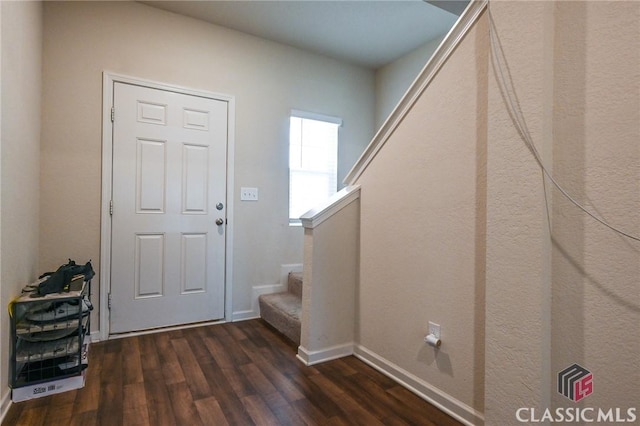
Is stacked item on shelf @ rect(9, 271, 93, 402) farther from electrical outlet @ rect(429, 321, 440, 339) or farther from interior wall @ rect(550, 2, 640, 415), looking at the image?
interior wall @ rect(550, 2, 640, 415)

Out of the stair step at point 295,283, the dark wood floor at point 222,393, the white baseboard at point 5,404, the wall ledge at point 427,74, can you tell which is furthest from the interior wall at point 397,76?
the white baseboard at point 5,404

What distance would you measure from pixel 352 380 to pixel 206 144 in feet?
7.39

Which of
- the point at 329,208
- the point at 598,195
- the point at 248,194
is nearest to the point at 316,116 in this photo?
the point at 248,194

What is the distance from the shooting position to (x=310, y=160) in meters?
3.52

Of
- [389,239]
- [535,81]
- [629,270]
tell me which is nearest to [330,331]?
[389,239]

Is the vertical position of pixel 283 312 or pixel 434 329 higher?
pixel 434 329

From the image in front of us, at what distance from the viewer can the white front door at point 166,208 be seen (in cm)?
261

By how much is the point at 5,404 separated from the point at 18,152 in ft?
4.35

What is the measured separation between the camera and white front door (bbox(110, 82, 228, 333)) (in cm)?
261

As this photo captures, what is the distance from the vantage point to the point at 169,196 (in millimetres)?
2773

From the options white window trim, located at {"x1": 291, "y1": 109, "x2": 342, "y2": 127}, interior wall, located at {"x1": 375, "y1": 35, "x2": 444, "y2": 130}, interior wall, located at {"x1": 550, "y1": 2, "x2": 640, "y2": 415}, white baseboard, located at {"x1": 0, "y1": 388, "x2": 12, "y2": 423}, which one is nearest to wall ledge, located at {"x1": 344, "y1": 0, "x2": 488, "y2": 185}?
interior wall, located at {"x1": 550, "y1": 2, "x2": 640, "y2": 415}

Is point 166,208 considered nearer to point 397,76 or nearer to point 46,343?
point 46,343

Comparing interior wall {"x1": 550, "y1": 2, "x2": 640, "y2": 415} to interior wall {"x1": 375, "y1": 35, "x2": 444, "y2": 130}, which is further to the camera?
interior wall {"x1": 375, "y1": 35, "x2": 444, "y2": 130}

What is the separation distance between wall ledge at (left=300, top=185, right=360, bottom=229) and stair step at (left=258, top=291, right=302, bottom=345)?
83cm
